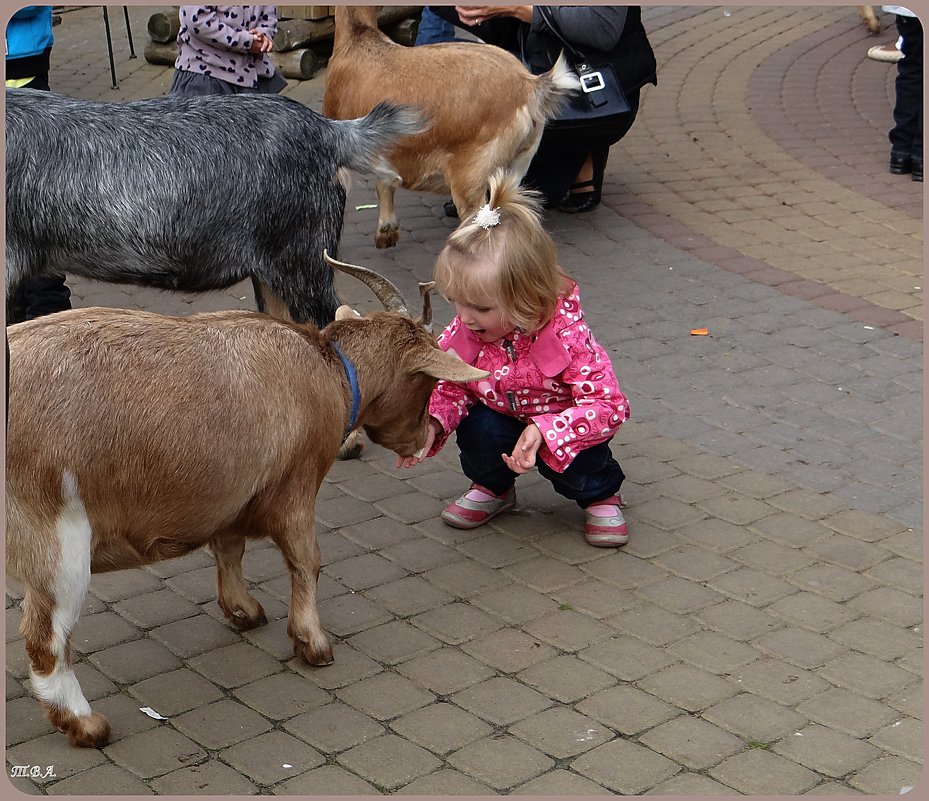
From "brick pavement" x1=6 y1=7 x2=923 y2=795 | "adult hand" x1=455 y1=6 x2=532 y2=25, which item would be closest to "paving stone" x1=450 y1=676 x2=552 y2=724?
"brick pavement" x1=6 y1=7 x2=923 y2=795

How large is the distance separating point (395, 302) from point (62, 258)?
1490 millimetres

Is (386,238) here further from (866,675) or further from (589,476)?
(866,675)

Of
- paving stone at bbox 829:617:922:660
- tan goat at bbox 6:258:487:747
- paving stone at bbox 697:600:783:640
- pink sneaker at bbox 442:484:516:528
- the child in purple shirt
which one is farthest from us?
the child in purple shirt

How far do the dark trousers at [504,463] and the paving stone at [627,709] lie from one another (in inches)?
41.1

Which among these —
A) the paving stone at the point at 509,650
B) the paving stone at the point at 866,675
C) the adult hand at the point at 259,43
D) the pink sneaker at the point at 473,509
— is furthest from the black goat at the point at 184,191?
the paving stone at the point at 866,675

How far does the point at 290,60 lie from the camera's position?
10547mm

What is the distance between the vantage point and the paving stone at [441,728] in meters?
3.48

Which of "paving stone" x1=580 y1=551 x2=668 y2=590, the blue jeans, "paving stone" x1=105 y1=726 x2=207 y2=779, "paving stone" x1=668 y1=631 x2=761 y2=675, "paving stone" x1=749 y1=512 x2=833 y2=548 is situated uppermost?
the blue jeans

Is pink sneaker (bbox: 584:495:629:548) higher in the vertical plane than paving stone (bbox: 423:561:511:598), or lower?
higher

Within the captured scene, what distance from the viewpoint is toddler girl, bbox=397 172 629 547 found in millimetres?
4223

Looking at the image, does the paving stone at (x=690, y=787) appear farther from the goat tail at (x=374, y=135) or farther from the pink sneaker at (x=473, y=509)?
the goat tail at (x=374, y=135)

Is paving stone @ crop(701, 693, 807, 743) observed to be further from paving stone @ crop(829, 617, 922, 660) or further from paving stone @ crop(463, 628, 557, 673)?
paving stone @ crop(463, 628, 557, 673)

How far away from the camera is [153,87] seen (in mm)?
10430

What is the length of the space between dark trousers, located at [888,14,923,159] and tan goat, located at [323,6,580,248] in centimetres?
331
